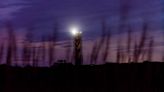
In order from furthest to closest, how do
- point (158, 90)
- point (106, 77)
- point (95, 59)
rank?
1. point (95, 59)
2. point (106, 77)
3. point (158, 90)

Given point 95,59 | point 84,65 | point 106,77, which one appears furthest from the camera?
point 95,59

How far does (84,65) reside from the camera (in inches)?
688

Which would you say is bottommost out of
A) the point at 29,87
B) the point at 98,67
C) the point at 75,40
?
the point at 29,87

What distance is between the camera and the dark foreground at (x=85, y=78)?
15156mm

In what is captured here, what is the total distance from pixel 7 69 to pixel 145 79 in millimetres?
7037

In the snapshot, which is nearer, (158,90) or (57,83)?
(158,90)

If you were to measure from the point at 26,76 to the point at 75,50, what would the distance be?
351cm

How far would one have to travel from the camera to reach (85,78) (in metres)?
16.5

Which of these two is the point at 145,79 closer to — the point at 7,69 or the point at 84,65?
the point at 84,65

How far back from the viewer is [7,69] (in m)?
17.1

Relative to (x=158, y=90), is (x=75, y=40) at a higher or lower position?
higher

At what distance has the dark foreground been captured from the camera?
49.7ft

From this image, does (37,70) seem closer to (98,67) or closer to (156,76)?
(98,67)

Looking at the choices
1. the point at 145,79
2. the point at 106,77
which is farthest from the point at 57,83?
the point at 145,79
